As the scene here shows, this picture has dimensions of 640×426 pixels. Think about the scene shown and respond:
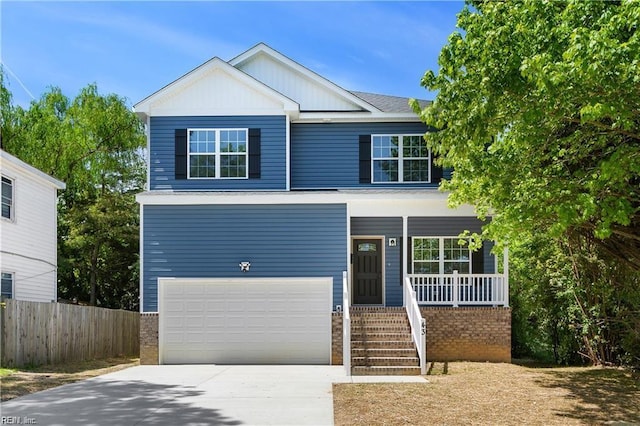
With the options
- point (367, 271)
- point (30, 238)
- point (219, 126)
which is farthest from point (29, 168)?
point (367, 271)

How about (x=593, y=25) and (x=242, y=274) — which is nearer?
(x=593, y=25)

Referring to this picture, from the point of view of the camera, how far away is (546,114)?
10.1 metres

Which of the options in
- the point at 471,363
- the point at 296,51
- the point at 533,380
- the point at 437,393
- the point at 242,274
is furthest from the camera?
the point at 296,51

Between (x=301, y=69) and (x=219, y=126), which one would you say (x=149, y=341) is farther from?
(x=301, y=69)

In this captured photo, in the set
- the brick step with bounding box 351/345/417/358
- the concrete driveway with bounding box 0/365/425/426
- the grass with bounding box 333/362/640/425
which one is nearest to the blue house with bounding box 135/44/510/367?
the brick step with bounding box 351/345/417/358

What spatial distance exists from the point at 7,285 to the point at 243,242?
7.18 metres

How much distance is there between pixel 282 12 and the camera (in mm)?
15656

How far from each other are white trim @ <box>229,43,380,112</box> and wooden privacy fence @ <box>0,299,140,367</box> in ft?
28.2

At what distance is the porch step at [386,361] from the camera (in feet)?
47.6

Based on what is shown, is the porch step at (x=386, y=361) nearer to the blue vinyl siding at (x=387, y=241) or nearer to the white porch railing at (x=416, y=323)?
the white porch railing at (x=416, y=323)

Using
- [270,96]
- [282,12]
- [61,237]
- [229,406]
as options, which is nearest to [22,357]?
[229,406]

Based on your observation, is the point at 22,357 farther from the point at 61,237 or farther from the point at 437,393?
the point at 61,237

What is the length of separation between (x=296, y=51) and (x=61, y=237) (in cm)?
1752

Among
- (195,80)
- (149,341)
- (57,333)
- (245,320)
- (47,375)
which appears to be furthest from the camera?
(195,80)
